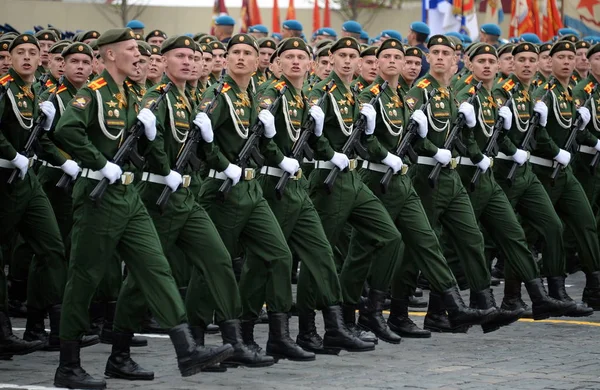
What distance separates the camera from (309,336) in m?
9.69

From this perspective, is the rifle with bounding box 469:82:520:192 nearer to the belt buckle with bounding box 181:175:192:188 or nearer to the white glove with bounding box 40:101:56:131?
the belt buckle with bounding box 181:175:192:188

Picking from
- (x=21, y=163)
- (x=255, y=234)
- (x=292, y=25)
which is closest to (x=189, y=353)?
(x=255, y=234)

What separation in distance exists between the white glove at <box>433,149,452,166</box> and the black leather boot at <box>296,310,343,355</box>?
1.71 m

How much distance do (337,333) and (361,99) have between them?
188cm

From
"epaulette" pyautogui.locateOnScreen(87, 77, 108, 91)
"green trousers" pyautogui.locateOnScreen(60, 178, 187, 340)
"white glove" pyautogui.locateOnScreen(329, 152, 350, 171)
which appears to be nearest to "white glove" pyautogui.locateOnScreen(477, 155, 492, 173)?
"white glove" pyautogui.locateOnScreen(329, 152, 350, 171)

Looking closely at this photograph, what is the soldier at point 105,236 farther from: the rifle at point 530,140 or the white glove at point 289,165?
the rifle at point 530,140

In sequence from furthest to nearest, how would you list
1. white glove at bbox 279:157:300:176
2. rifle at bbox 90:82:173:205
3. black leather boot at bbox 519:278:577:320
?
1. black leather boot at bbox 519:278:577:320
2. white glove at bbox 279:157:300:176
3. rifle at bbox 90:82:173:205

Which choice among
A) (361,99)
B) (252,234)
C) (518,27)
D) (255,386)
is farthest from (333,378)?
(518,27)

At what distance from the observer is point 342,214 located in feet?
32.9

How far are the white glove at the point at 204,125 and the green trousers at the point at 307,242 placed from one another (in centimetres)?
82

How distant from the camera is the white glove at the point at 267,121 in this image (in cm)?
934

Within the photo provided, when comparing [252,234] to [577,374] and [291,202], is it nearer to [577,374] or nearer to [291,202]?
[291,202]

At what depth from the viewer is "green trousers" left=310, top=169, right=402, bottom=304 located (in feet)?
32.9

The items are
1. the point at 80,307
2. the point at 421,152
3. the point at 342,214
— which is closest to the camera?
the point at 80,307
